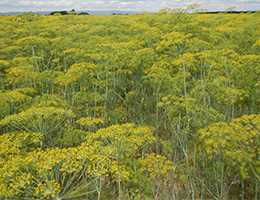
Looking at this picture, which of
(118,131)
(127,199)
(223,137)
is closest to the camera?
(223,137)

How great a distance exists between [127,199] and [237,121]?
246 centimetres

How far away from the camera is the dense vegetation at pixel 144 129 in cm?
501

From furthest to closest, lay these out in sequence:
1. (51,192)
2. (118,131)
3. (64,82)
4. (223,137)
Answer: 1. (64,82)
2. (118,131)
3. (223,137)
4. (51,192)

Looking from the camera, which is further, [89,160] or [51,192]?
[89,160]

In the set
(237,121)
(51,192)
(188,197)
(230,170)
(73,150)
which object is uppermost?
(237,121)

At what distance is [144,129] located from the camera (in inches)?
224

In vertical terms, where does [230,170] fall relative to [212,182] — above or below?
above

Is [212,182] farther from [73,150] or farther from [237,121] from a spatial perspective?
[73,150]

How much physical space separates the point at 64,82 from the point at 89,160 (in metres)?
3.45

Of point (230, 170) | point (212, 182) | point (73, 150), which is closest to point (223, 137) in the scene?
point (230, 170)

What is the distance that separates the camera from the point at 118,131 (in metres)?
5.34

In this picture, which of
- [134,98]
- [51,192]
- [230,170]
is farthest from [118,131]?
[134,98]

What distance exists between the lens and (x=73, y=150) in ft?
16.7

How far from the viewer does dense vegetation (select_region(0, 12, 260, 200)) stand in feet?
16.4
